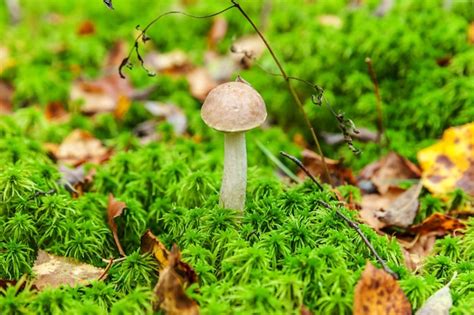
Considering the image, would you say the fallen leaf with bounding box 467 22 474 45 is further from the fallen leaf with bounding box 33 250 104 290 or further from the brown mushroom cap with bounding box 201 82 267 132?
the fallen leaf with bounding box 33 250 104 290

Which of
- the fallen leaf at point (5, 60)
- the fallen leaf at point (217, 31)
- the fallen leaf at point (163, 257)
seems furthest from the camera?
the fallen leaf at point (217, 31)

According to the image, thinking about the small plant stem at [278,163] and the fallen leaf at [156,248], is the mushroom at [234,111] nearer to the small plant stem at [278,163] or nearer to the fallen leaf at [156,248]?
the fallen leaf at [156,248]

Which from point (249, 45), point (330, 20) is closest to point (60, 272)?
point (249, 45)

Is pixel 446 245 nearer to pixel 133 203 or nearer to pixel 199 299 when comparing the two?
pixel 199 299

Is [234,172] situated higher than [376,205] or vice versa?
[234,172]

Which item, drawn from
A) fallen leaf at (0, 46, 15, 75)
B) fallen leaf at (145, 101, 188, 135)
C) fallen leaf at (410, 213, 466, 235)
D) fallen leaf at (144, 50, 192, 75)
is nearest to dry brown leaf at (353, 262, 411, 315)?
fallen leaf at (410, 213, 466, 235)

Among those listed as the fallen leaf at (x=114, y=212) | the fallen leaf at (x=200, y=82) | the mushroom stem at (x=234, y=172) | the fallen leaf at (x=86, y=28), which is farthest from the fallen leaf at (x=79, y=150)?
the fallen leaf at (x=86, y=28)

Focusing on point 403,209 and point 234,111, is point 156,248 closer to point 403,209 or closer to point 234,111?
point 234,111
